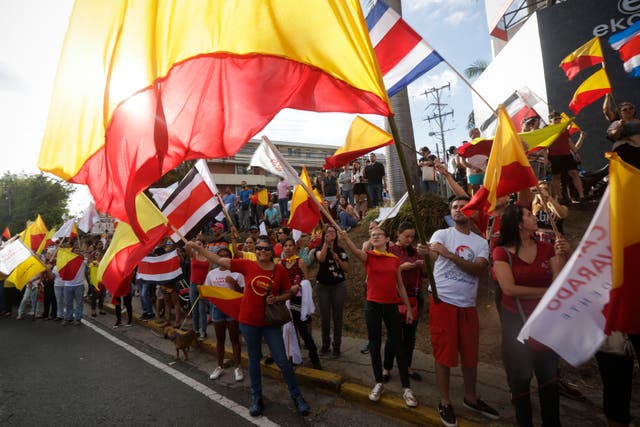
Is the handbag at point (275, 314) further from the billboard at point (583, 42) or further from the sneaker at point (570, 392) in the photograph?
the billboard at point (583, 42)

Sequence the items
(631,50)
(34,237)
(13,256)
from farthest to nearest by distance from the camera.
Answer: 1. (34,237)
2. (13,256)
3. (631,50)

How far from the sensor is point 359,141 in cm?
→ 416

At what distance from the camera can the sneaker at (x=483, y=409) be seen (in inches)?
129

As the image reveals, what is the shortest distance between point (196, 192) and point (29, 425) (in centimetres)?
336

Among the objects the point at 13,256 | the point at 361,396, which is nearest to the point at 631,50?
the point at 361,396

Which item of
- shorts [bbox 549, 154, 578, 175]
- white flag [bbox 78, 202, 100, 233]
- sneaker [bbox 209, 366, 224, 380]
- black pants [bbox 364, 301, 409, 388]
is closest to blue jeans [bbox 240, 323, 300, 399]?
black pants [bbox 364, 301, 409, 388]

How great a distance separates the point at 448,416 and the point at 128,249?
3.61 meters

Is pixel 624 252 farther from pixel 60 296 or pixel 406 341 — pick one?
pixel 60 296

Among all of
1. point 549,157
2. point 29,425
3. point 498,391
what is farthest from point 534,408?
point 29,425

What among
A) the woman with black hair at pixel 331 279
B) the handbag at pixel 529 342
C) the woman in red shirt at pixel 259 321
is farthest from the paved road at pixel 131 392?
the handbag at pixel 529 342

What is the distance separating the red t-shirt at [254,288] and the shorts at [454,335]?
184 cm

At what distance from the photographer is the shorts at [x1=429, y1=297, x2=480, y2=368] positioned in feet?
10.5

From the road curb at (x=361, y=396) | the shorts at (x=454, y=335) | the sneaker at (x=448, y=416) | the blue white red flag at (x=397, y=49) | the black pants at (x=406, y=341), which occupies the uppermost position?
the blue white red flag at (x=397, y=49)

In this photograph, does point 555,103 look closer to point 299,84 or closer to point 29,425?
point 299,84
